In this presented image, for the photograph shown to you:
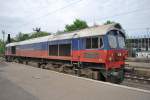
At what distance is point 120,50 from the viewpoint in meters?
14.7

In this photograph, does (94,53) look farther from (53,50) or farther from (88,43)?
(53,50)

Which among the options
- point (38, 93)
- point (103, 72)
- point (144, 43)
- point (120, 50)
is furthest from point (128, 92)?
point (144, 43)

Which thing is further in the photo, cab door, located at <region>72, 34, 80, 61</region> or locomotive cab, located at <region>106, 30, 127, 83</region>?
cab door, located at <region>72, 34, 80, 61</region>

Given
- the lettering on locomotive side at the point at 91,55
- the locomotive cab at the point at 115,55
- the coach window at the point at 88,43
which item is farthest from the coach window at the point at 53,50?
the locomotive cab at the point at 115,55

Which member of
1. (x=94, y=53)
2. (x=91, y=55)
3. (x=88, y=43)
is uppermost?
(x=88, y=43)

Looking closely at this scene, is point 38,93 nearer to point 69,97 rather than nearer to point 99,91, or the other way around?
point 69,97

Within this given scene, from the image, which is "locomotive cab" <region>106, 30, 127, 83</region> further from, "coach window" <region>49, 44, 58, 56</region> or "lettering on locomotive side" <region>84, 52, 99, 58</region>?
"coach window" <region>49, 44, 58, 56</region>

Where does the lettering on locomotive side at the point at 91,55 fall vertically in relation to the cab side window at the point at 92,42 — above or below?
below

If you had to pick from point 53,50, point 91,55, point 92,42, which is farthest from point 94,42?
point 53,50

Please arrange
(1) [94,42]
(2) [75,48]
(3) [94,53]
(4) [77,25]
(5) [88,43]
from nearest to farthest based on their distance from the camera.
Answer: (3) [94,53] → (1) [94,42] → (5) [88,43] → (2) [75,48] → (4) [77,25]

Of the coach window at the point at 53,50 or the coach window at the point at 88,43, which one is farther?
the coach window at the point at 53,50

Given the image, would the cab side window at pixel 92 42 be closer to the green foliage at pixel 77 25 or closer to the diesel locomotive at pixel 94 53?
the diesel locomotive at pixel 94 53

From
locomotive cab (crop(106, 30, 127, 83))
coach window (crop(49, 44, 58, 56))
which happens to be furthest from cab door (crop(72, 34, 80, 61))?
coach window (crop(49, 44, 58, 56))

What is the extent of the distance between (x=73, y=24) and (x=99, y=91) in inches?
2072
